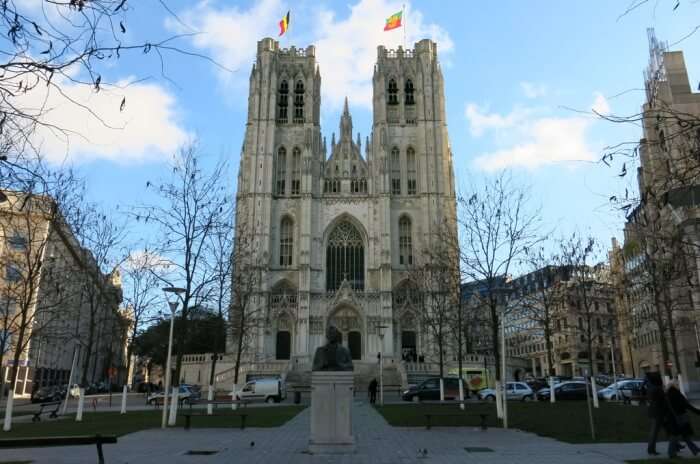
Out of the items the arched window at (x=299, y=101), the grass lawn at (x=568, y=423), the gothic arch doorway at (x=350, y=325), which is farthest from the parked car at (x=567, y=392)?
the arched window at (x=299, y=101)

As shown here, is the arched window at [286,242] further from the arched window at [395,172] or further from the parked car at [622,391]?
the parked car at [622,391]

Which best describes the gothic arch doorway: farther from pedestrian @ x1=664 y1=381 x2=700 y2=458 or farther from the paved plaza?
pedestrian @ x1=664 y1=381 x2=700 y2=458

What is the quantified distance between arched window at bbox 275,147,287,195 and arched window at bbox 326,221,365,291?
725cm

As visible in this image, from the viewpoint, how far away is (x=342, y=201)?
57375 millimetres

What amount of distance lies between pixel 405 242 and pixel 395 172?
25.0 feet

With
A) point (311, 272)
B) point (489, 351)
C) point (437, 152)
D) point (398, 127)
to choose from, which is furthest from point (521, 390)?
point (398, 127)

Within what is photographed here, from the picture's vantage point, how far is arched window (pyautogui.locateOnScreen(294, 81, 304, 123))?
61.1 metres

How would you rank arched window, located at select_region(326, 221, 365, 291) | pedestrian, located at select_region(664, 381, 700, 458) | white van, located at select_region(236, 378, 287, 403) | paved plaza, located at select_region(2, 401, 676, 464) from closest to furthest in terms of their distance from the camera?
pedestrian, located at select_region(664, 381, 700, 458), paved plaza, located at select_region(2, 401, 676, 464), white van, located at select_region(236, 378, 287, 403), arched window, located at select_region(326, 221, 365, 291)

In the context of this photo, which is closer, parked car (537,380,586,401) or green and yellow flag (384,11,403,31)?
parked car (537,380,586,401)

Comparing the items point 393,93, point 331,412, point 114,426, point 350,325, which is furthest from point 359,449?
point 393,93

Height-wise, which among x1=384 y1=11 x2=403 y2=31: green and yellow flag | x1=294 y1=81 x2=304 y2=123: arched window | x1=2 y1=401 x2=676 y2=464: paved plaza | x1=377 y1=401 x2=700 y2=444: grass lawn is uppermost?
x1=384 y1=11 x2=403 y2=31: green and yellow flag

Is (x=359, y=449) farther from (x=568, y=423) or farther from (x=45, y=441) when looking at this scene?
(x=568, y=423)

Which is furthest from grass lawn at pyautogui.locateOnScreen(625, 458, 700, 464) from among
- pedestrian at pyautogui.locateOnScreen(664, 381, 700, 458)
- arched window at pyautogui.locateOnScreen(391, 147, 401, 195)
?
arched window at pyautogui.locateOnScreen(391, 147, 401, 195)

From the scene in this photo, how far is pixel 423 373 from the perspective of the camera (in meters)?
46.5
